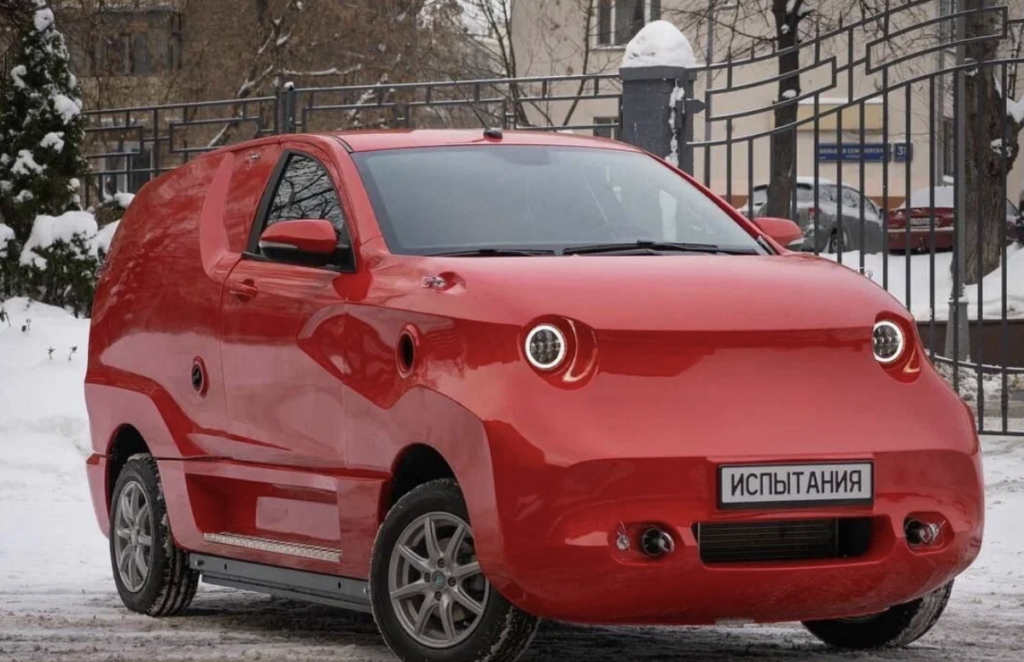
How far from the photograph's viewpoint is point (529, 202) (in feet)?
22.6

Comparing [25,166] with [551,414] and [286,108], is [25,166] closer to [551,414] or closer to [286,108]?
[286,108]

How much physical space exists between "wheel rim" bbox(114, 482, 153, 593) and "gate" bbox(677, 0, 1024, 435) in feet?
11.1

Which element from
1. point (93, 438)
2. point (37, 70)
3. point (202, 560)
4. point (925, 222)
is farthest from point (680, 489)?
point (925, 222)

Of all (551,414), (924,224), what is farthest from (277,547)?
(924,224)

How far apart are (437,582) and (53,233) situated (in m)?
11.5

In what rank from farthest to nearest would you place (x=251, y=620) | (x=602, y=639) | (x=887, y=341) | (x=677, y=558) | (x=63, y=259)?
(x=63, y=259)
(x=251, y=620)
(x=602, y=639)
(x=887, y=341)
(x=677, y=558)

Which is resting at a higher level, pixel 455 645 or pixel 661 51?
pixel 661 51

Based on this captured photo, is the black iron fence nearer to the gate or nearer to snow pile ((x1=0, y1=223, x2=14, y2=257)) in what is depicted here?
the gate

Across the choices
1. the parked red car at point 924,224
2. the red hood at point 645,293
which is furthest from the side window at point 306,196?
the parked red car at point 924,224

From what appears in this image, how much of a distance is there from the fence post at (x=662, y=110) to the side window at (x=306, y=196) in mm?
5523

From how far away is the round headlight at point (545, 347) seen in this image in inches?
223

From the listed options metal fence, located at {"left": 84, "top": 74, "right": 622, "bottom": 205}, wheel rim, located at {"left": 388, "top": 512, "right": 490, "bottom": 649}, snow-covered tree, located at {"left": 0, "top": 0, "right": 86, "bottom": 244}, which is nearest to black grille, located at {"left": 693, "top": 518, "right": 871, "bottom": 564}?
wheel rim, located at {"left": 388, "top": 512, "right": 490, "bottom": 649}

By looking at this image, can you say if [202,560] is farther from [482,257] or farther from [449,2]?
[449,2]

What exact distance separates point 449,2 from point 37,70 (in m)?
19.7
